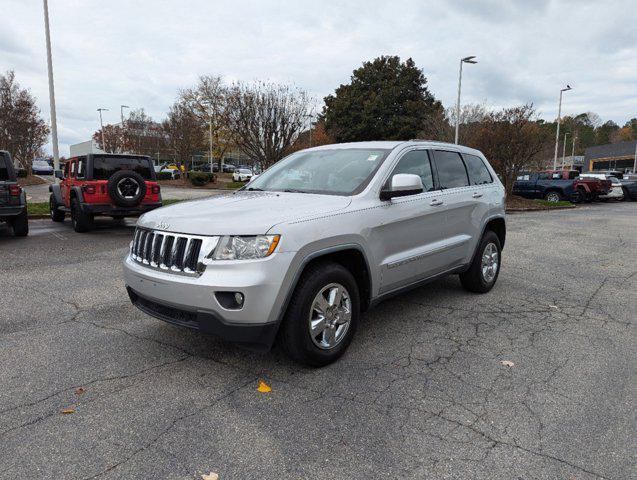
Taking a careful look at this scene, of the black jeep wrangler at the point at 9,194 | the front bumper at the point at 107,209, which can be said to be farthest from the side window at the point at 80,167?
the black jeep wrangler at the point at 9,194

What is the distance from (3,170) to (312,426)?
8.83 metres

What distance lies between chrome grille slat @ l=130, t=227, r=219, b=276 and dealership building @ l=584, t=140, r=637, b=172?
235ft

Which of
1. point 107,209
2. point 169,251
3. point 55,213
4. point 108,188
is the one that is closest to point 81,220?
point 107,209

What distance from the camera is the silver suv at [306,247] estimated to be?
304cm

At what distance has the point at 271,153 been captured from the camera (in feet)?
76.9

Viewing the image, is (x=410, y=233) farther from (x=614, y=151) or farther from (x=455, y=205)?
(x=614, y=151)

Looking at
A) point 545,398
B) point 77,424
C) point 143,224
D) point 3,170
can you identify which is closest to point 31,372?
point 77,424

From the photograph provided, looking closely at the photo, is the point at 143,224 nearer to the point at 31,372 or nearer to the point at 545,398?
the point at 31,372

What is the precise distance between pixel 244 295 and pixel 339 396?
3.07 feet

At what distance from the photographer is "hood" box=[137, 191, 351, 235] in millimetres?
3094

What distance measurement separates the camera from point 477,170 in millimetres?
5637

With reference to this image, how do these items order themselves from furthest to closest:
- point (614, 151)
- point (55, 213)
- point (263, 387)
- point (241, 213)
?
point (614, 151)
point (55, 213)
point (241, 213)
point (263, 387)

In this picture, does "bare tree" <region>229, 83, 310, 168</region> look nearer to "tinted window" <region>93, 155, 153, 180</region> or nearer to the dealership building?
"tinted window" <region>93, 155, 153, 180</region>

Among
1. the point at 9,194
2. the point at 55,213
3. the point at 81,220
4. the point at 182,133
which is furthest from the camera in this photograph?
the point at 182,133
